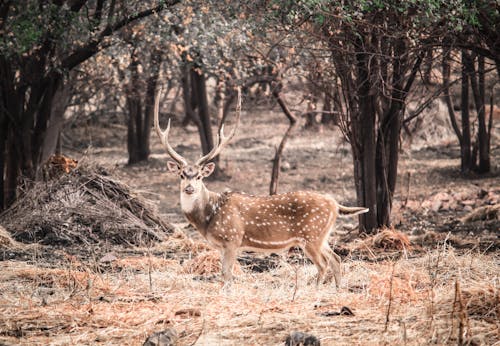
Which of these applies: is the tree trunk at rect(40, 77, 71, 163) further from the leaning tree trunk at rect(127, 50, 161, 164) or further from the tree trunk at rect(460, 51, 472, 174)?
the tree trunk at rect(460, 51, 472, 174)

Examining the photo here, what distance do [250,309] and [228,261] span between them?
198cm

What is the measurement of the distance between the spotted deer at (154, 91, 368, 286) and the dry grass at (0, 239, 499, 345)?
1.56ft

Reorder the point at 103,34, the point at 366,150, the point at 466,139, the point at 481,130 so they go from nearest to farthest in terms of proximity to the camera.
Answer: the point at 366,150
the point at 103,34
the point at 481,130
the point at 466,139

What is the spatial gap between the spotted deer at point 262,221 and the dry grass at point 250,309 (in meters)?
0.48

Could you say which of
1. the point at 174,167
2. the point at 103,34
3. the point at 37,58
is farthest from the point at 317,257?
the point at 37,58

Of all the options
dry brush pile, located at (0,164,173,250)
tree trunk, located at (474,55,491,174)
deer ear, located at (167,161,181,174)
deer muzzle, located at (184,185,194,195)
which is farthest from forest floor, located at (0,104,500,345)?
tree trunk, located at (474,55,491,174)

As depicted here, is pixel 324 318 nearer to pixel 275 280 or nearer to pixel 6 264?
pixel 275 280

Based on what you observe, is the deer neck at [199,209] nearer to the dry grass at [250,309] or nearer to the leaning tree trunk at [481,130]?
the dry grass at [250,309]

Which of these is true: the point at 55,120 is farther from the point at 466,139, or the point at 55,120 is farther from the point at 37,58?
the point at 466,139

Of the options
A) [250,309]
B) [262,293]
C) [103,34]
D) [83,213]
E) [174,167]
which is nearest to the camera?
[250,309]

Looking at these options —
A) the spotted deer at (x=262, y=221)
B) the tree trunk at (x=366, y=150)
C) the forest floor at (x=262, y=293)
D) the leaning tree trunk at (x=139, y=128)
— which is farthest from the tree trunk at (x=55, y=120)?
the spotted deer at (x=262, y=221)

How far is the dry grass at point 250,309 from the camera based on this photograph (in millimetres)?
6129

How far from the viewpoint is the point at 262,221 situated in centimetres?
907

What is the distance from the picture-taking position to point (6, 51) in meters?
13.2
